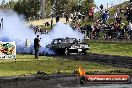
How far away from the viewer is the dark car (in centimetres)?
4094

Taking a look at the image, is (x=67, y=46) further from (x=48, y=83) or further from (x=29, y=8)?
(x=29, y=8)

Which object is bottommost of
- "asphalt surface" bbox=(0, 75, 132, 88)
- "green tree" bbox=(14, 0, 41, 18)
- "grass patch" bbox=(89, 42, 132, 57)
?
"asphalt surface" bbox=(0, 75, 132, 88)

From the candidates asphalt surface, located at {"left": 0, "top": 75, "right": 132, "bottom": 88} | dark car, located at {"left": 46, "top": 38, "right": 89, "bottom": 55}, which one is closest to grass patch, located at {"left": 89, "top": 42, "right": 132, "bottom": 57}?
dark car, located at {"left": 46, "top": 38, "right": 89, "bottom": 55}

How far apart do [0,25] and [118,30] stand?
73.0ft

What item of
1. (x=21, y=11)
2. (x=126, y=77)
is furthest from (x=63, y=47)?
(x=21, y=11)

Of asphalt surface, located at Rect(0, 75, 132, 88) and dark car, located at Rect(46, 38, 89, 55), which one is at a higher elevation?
dark car, located at Rect(46, 38, 89, 55)

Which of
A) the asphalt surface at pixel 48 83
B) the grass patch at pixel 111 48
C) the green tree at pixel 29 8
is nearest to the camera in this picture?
the asphalt surface at pixel 48 83

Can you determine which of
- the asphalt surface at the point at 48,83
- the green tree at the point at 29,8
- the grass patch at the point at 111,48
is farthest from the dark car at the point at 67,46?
the green tree at the point at 29,8

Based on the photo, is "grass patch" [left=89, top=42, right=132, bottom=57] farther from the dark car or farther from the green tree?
the green tree

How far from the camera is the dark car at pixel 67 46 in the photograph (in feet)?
134

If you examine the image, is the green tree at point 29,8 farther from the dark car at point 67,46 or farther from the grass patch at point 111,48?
the dark car at point 67,46

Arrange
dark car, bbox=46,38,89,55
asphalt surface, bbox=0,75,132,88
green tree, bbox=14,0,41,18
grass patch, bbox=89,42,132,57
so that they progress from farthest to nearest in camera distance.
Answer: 1. green tree, bbox=14,0,41,18
2. dark car, bbox=46,38,89,55
3. grass patch, bbox=89,42,132,57
4. asphalt surface, bbox=0,75,132,88

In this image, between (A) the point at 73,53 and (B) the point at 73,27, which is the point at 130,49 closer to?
(A) the point at 73,53

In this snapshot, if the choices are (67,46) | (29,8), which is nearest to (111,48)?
(67,46)
